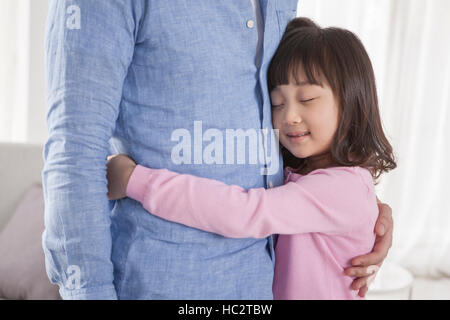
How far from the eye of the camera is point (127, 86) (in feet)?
2.78

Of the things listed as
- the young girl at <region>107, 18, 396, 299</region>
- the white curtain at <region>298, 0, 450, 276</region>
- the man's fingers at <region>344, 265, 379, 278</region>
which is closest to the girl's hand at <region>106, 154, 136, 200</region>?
the young girl at <region>107, 18, 396, 299</region>

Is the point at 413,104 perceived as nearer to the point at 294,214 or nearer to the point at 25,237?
the point at 294,214

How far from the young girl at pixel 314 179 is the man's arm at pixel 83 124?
10 centimetres

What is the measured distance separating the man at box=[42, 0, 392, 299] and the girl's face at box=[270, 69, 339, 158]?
Result: 7 centimetres

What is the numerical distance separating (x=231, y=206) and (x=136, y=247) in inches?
7.3

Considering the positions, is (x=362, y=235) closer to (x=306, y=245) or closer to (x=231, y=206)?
(x=306, y=245)

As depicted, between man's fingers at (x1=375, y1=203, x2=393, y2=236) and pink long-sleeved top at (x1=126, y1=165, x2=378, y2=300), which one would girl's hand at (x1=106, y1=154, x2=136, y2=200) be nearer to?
pink long-sleeved top at (x1=126, y1=165, x2=378, y2=300)

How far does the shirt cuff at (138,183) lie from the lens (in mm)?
844

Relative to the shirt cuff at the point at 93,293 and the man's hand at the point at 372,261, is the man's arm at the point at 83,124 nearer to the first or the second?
the shirt cuff at the point at 93,293

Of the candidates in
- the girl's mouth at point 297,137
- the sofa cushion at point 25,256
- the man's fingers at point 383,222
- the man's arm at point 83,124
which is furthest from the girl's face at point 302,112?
the sofa cushion at point 25,256

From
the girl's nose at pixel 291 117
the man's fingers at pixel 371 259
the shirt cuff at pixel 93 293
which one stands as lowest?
the man's fingers at pixel 371 259

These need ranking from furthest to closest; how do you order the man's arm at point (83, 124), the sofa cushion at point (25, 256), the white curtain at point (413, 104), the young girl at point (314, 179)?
1. the white curtain at point (413, 104)
2. the sofa cushion at point (25, 256)
3. the young girl at point (314, 179)
4. the man's arm at point (83, 124)

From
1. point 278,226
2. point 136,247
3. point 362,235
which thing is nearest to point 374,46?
point 362,235
